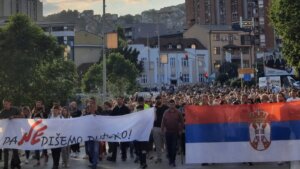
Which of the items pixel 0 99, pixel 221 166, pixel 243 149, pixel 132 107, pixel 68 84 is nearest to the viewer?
pixel 243 149

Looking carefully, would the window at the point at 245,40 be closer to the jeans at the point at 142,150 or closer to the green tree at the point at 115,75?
the green tree at the point at 115,75

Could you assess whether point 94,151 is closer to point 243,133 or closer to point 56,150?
point 56,150

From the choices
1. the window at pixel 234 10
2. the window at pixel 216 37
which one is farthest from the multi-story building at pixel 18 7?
the window at pixel 234 10

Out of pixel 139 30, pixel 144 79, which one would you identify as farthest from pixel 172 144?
→ pixel 139 30

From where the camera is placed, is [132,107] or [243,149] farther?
[132,107]

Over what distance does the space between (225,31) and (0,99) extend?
3667 inches

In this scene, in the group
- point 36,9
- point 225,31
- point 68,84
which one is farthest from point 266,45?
point 68,84

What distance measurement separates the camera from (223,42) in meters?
119

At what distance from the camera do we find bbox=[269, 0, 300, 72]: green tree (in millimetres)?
32531

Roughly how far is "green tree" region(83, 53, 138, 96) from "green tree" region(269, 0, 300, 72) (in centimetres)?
2755

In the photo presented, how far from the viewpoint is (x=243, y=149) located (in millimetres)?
14578

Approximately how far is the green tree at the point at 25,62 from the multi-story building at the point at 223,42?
3297 inches

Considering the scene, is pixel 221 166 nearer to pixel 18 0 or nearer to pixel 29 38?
pixel 29 38

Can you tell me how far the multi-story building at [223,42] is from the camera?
11662cm
